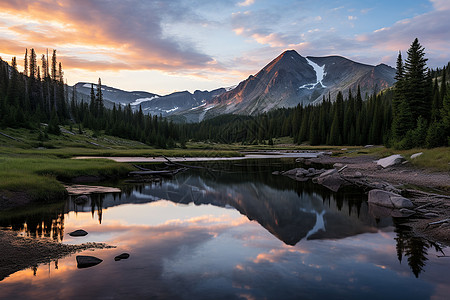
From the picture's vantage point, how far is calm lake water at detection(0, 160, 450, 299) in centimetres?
866

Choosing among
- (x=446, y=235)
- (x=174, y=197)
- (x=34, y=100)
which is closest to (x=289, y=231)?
(x=446, y=235)

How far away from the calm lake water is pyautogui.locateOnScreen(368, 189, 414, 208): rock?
3.53 ft

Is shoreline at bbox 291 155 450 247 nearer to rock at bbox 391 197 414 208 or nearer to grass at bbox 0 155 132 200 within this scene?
rock at bbox 391 197 414 208

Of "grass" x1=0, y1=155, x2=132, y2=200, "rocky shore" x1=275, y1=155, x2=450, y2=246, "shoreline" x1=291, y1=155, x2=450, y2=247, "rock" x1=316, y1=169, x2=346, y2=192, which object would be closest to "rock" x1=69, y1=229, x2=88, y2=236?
"grass" x1=0, y1=155, x2=132, y2=200

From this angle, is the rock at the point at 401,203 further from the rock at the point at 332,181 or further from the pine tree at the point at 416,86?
→ the pine tree at the point at 416,86

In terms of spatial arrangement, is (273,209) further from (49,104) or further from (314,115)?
(314,115)

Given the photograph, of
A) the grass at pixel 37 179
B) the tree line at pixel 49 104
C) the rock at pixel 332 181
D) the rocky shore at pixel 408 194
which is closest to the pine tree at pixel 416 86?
the rocky shore at pixel 408 194

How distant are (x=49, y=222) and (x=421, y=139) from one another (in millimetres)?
52363

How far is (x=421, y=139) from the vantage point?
46.6 meters

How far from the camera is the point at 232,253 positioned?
12.0m

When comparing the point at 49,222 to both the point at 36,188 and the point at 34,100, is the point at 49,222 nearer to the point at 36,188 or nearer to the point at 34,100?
the point at 36,188

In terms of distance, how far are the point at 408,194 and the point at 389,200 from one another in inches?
185

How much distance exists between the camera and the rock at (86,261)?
1012 centimetres

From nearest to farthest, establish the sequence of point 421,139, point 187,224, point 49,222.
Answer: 1. point 49,222
2. point 187,224
3. point 421,139
